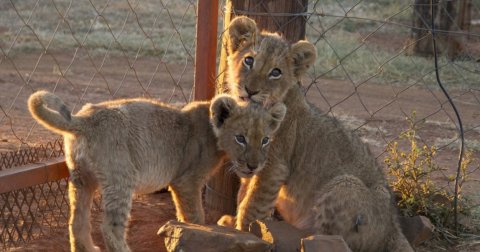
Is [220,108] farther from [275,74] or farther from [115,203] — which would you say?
[115,203]

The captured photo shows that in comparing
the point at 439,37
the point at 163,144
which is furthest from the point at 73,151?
the point at 439,37

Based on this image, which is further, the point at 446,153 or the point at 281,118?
the point at 446,153

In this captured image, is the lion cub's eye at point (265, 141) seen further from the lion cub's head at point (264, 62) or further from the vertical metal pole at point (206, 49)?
the vertical metal pole at point (206, 49)

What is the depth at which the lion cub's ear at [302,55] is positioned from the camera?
5422mm

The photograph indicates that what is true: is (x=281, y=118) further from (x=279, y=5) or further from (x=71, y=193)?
(x=71, y=193)

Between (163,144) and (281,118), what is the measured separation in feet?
2.70

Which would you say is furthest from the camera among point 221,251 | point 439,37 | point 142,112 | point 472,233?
point 439,37

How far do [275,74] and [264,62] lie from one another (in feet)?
0.39

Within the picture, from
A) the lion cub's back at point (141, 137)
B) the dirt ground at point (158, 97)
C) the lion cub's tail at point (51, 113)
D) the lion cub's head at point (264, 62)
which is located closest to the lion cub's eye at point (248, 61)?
the lion cub's head at point (264, 62)

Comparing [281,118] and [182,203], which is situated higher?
[281,118]

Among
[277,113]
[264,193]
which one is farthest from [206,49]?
[264,193]

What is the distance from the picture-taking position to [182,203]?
17.8 ft

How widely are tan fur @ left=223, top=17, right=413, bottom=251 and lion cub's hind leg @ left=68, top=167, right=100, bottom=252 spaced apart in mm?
1104

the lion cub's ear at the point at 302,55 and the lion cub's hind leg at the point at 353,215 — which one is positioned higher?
the lion cub's ear at the point at 302,55
